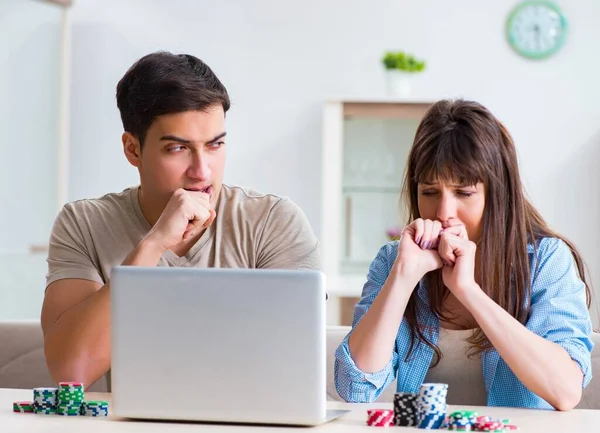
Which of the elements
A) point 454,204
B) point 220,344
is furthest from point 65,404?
point 454,204

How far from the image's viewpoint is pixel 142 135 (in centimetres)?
203

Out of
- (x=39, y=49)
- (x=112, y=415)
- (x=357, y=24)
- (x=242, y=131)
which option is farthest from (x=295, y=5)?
(x=112, y=415)

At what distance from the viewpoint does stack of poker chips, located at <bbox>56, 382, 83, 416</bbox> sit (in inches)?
56.2

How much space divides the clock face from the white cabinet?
0.75 m

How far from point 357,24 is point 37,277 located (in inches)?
85.7

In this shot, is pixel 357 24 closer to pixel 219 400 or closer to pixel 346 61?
pixel 346 61

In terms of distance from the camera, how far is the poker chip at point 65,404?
1.42 meters

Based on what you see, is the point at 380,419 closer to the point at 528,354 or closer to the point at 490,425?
the point at 490,425

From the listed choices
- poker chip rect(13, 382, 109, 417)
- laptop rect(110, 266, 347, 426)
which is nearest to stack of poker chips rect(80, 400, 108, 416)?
poker chip rect(13, 382, 109, 417)

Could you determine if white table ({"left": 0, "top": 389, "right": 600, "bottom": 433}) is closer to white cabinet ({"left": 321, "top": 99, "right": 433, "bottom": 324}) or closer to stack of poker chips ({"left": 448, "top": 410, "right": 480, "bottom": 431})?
stack of poker chips ({"left": 448, "top": 410, "right": 480, "bottom": 431})

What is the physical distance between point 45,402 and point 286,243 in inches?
29.6

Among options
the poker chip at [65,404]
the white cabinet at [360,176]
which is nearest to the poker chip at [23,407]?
the poker chip at [65,404]

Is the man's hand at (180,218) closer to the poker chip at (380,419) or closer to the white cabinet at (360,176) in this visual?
the poker chip at (380,419)

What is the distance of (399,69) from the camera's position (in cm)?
486
